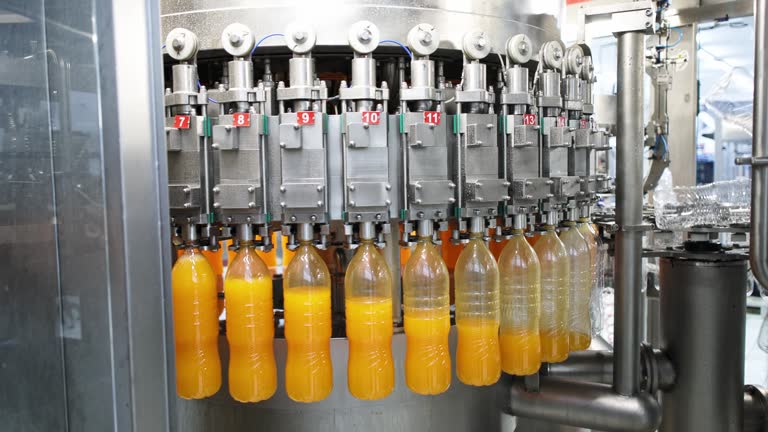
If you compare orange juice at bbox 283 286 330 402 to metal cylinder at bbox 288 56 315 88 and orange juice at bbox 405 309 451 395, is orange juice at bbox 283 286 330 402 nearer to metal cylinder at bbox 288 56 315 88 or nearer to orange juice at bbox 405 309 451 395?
orange juice at bbox 405 309 451 395

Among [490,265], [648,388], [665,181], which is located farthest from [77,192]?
[665,181]

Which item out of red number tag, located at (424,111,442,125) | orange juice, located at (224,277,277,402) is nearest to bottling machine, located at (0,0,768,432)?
red number tag, located at (424,111,442,125)

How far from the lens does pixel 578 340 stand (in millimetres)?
2398

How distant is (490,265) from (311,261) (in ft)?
1.79

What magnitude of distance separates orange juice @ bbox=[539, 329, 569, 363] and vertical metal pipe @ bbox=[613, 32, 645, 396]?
0.68ft

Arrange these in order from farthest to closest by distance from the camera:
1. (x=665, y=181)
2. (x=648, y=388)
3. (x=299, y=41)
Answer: (x=665, y=181), (x=648, y=388), (x=299, y=41)

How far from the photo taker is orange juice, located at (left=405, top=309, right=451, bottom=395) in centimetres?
190

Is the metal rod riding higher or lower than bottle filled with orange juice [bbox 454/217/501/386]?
higher

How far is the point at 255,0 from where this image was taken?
1938mm

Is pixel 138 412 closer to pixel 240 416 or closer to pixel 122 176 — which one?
pixel 122 176

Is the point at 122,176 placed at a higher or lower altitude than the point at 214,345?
higher

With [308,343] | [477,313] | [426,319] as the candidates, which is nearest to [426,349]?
[426,319]

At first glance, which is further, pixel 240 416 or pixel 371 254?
pixel 240 416

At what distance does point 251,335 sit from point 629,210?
1335 mm
